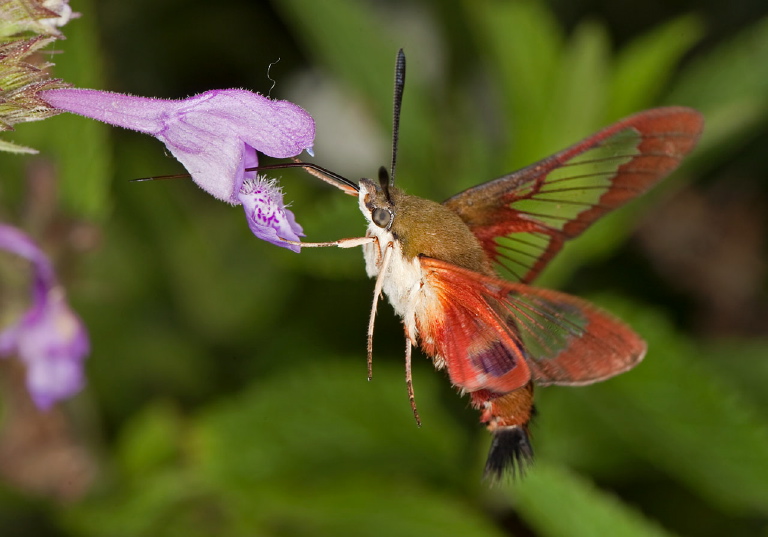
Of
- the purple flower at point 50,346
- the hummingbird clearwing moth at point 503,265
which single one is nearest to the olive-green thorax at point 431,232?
the hummingbird clearwing moth at point 503,265

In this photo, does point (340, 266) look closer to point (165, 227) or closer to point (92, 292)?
point (92, 292)

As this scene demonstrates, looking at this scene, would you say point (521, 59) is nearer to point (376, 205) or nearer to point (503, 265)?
point (503, 265)

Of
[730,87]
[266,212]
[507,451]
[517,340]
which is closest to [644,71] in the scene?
[730,87]

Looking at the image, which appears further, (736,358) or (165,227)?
(165,227)

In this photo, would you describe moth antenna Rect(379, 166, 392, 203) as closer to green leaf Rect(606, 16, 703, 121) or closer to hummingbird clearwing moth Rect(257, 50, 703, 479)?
hummingbird clearwing moth Rect(257, 50, 703, 479)

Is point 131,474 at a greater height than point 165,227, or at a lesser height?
lesser

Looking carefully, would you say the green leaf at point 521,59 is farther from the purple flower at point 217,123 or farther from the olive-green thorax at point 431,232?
the purple flower at point 217,123

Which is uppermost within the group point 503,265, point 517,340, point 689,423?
point 503,265

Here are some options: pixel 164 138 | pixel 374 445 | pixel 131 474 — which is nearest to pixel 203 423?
pixel 131 474
